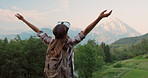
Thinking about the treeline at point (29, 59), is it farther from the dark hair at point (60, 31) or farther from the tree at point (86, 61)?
the dark hair at point (60, 31)

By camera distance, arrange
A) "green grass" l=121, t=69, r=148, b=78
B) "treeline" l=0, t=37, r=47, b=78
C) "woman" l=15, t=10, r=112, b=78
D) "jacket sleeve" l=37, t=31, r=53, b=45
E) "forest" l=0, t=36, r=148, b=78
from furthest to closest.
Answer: "green grass" l=121, t=69, r=148, b=78
"forest" l=0, t=36, r=148, b=78
"treeline" l=0, t=37, r=47, b=78
"jacket sleeve" l=37, t=31, r=53, b=45
"woman" l=15, t=10, r=112, b=78

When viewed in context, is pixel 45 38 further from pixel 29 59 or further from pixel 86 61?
pixel 86 61

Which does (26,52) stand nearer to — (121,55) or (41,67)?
(41,67)

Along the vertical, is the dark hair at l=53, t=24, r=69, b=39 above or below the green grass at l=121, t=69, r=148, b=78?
above

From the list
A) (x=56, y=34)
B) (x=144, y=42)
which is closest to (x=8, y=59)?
(x=56, y=34)

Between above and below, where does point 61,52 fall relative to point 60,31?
below

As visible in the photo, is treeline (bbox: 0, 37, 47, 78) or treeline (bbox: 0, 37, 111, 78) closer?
treeline (bbox: 0, 37, 47, 78)

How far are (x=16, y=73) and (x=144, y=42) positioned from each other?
92116mm

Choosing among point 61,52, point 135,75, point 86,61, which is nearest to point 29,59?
point 86,61

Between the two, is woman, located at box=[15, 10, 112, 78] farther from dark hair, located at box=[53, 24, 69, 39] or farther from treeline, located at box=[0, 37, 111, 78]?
treeline, located at box=[0, 37, 111, 78]

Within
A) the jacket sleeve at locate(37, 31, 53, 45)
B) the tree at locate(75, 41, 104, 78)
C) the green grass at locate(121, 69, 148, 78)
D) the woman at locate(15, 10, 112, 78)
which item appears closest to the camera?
the woman at locate(15, 10, 112, 78)

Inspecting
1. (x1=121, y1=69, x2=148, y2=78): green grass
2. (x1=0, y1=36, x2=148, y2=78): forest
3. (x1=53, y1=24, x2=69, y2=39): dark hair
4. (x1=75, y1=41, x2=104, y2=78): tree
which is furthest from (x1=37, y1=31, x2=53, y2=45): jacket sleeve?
(x1=75, y1=41, x2=104, y2=78): tree

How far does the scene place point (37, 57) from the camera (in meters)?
35.8

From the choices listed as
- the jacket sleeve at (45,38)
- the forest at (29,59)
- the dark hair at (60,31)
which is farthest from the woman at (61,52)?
the forest at (29,59)
